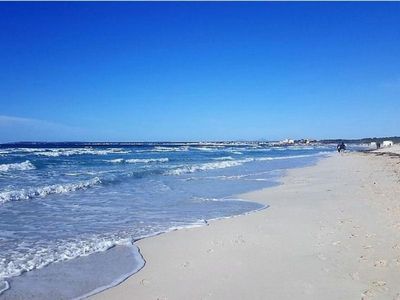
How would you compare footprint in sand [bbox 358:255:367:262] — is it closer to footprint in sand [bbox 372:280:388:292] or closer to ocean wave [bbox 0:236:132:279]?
footprint in sand [bbox 372:280:388:292]

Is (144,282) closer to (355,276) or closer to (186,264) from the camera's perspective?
(186,264)

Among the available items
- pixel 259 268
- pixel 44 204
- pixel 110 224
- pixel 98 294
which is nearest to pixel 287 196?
pixel 110 224

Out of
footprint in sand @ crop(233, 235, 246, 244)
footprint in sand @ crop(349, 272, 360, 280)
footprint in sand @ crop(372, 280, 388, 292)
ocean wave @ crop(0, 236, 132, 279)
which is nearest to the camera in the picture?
footprint in sand @ crop(372, 280, 388, 292)

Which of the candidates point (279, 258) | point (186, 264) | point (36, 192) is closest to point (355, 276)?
point (279, 258)

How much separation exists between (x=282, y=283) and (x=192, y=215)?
6.03 meters

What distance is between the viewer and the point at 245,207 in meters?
12.7

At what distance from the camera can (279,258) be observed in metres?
6.55

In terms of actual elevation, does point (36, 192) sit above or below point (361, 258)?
below

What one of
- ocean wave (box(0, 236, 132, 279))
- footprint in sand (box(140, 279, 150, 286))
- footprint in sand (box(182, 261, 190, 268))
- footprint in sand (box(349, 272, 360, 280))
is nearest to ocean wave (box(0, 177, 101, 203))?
ocean wave (box(0, 236, 132, 279))

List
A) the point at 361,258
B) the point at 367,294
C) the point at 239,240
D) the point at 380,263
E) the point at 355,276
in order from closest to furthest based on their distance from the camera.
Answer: the point at 367,294, the point at 355,276, the point at 380,263, the point at 361,258, the point at 239,240

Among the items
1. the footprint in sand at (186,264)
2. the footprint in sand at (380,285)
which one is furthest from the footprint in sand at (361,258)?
the footprint in sand at (186,264)

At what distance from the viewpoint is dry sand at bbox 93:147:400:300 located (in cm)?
512

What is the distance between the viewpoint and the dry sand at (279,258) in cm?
512

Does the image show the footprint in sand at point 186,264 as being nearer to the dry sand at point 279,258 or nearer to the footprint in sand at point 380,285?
the dry sand at point 279,258
